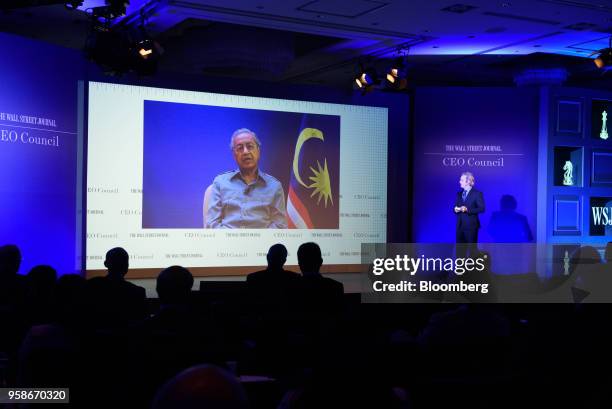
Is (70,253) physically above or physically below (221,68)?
below

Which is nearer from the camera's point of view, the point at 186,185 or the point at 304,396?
the point at 304,396

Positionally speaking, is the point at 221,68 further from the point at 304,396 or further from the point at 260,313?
the point at 304,396

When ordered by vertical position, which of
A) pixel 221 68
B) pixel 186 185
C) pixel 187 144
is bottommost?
pixel 186 185

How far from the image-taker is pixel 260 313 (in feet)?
13.3

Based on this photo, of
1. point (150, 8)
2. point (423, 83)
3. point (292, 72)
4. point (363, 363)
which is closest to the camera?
point (363, 363)

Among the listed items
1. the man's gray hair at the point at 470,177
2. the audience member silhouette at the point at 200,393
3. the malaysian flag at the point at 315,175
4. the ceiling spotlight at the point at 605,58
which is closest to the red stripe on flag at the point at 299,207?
the malaysian flag at the point at 315,175

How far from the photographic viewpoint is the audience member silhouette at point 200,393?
1.10 meters

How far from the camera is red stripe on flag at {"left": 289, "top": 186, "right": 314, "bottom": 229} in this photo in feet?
33.3

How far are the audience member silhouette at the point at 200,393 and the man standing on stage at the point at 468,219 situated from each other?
9713mm

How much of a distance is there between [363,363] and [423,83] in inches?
472

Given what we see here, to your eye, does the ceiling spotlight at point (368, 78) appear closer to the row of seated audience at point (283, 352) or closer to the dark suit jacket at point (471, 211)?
the dark suit jacket at point (471, 211)

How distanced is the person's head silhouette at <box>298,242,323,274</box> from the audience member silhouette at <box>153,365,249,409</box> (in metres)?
3.56

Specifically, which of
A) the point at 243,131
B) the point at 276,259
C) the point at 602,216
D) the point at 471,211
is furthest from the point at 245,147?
the point at 602,216

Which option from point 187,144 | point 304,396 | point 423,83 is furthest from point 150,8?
point 304,396
